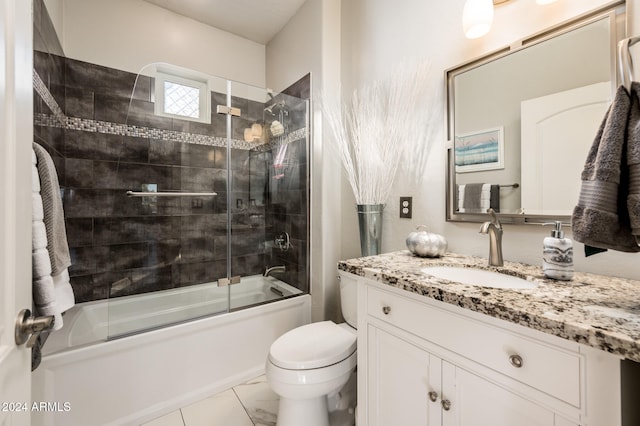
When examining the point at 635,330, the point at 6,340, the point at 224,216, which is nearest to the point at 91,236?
the point at 224,216

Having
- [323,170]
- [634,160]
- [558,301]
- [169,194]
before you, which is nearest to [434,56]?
[323,170]

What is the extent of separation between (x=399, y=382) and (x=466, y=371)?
0.27 m

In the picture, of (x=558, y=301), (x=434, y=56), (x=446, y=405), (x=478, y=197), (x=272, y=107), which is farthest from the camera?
(x=272, y=107)

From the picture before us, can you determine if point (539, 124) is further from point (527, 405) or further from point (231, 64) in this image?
point (231, 64)

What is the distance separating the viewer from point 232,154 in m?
2.34

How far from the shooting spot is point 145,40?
214 centimetres

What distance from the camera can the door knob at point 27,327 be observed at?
→ 0.57m

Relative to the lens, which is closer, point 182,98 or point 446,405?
point 446,405

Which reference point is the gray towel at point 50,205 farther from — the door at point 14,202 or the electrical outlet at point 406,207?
the electrical outlet at point 406,207

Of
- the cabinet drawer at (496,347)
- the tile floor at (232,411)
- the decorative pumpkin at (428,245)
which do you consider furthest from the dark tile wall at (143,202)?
the cabinet drawer at (496,347)

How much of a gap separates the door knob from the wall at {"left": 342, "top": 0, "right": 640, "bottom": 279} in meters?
1.51

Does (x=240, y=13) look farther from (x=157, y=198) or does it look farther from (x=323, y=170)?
(x=157, y=198)

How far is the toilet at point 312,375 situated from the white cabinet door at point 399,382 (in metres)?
0.22

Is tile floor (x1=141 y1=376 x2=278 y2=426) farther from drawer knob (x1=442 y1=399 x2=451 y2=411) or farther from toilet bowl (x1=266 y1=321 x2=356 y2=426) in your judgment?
drawer knob (x1=442 y1=399 x2=451 y2=411)
